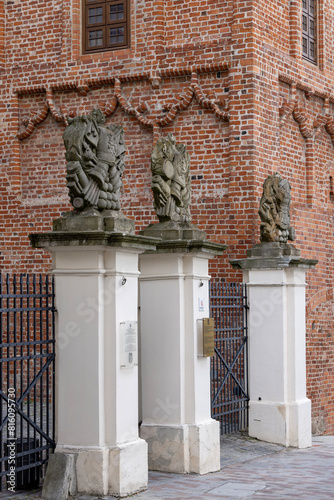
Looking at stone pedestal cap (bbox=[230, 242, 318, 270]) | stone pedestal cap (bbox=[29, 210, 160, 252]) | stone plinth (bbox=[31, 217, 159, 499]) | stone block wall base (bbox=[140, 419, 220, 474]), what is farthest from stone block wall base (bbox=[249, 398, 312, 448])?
stone pedestal cap (bbox=[29, 210, 160, 252])

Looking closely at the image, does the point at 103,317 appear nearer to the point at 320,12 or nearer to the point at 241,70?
the point at 241,70

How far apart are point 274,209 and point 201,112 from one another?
91.1 inches

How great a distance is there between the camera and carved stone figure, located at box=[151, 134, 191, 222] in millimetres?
9953

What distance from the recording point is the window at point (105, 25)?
14953 millimetres

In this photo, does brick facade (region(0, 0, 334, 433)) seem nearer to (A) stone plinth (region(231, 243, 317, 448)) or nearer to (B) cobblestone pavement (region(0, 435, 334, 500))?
(A) stone plinth (region(231, 243, 317, 448))

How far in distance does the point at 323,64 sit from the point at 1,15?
5.71 metres

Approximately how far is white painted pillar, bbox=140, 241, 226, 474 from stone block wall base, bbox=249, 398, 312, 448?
2369mm

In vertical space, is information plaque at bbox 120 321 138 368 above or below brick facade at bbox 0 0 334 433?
below

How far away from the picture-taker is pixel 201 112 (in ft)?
46.3

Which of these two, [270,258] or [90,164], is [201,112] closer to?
[270,258]

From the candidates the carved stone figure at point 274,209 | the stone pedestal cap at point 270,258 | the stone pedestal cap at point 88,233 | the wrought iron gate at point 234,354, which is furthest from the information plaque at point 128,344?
the carved stone figure at point 274,209

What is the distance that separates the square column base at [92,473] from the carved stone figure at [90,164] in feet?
7.40

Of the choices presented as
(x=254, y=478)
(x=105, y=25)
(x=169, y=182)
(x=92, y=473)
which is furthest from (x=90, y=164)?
(x=105, y=25)

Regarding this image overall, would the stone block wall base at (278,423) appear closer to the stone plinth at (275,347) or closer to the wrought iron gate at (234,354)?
the stone plinth at (275,347)
